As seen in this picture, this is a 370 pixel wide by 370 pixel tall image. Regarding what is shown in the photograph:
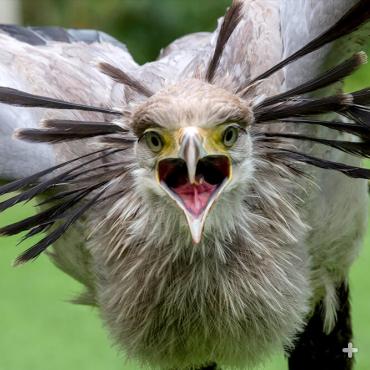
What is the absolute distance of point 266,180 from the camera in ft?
10.7

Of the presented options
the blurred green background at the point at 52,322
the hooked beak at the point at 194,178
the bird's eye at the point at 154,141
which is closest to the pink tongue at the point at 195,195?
Answer: the hooked beak at the point at 194,178

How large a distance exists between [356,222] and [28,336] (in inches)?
71.8

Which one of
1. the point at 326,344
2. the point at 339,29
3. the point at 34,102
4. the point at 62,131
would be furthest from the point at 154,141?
the point at 326,344

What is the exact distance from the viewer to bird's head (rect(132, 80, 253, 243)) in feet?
9.10

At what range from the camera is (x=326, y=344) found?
4.38m

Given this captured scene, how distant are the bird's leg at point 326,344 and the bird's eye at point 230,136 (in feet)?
5.11

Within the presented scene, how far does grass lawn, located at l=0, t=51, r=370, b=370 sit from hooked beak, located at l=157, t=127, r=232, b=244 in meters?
1.65

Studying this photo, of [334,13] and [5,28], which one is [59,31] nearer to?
[5,28]

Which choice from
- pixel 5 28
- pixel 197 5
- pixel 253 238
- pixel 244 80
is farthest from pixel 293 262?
pixel 197 5

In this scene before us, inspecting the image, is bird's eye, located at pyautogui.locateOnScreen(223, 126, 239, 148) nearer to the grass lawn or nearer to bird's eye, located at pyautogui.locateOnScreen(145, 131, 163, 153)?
bird's eye, located at pyautogui.locateOnScreen(145, 131, 163, 153)

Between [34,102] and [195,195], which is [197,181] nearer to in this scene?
[195,195]

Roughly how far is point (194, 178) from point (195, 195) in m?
0.07

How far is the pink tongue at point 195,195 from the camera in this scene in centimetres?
278

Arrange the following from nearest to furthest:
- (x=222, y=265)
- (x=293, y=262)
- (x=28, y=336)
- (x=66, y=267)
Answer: (x=222, y=265)
(x=293, y=262)
(x=66, y=267)
(x=28, y=336)
